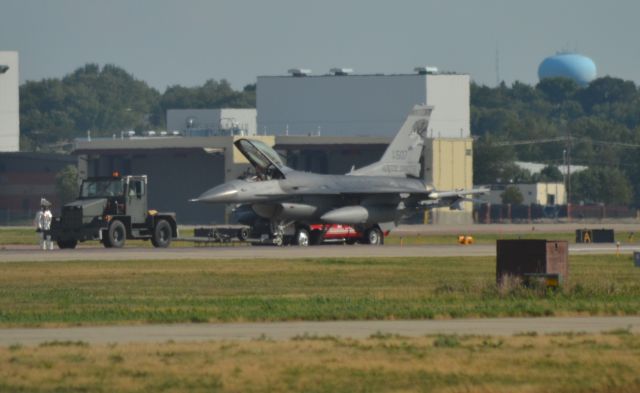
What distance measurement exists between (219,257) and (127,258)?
11.0ft

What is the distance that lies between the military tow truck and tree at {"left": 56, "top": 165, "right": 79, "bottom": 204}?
65153 millimetres

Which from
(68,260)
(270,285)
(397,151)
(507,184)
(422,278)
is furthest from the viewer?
(507,184)

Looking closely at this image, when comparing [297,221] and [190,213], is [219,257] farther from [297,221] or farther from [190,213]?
[190,213]

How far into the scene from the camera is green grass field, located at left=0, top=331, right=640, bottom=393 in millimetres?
21156

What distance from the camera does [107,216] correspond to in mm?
60250

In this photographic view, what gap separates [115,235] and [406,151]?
18377 mm

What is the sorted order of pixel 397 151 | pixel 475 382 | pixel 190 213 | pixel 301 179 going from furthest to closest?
pixel 190 213
pixel 397 151
pixel 301 179
pixel 475 382

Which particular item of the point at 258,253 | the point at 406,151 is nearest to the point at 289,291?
the point at 258,253

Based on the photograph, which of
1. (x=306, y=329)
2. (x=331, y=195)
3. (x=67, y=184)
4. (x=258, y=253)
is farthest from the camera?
(x=67, y=184)

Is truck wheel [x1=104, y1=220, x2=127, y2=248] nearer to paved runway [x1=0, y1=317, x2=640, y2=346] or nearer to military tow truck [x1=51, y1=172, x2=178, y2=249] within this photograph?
military tow truck [x1=51, y1=172, x2=178, y2=249]

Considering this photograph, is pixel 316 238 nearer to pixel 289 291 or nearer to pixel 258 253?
pixel 258 253

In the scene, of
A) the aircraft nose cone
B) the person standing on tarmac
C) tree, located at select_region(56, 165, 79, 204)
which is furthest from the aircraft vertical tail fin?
tree, located at select_region(56, 165, 79, 204)

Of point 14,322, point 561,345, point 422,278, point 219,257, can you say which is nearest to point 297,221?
point 219,257

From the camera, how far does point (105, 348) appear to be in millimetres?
24328
